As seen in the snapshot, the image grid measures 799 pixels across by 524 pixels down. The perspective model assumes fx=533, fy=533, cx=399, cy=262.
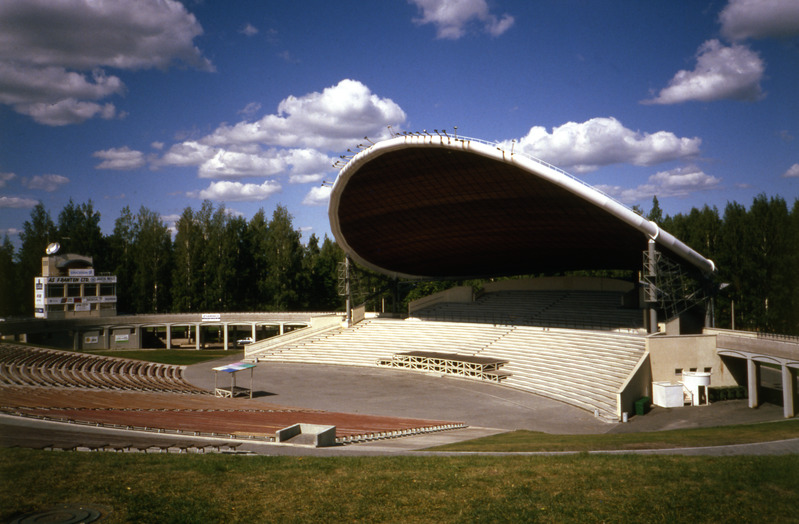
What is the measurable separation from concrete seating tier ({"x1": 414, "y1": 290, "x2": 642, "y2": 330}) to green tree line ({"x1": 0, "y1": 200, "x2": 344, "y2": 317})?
20.5 meters

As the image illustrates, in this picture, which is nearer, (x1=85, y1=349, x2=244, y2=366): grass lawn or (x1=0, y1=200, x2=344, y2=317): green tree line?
(x1=85, y1=349, x2=244, y2=366): grass lawn

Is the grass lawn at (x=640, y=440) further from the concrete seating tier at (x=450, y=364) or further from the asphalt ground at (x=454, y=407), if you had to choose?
the concrete seating tier at (x=450, y=364)

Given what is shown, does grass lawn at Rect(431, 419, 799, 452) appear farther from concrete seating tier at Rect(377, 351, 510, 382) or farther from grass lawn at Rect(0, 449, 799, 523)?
concrete seating tier at Rect(377, 351, 510, 382)

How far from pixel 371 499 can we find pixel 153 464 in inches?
195

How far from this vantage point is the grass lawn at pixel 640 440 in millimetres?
14258

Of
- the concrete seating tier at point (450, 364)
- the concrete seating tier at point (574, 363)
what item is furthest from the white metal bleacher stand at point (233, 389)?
the concrete seating tier at point (574, 363)

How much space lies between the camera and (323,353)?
45.6 metres

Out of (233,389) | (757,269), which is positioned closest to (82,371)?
(233,389)

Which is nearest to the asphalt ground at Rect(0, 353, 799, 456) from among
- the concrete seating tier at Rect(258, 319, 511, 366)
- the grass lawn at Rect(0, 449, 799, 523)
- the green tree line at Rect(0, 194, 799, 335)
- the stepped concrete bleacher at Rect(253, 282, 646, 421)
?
the stepped concrete bleacher at Rect(253, 282, 646, 421)

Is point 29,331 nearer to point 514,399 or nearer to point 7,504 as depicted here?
point 514,399

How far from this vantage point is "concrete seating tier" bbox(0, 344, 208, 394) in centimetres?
2853

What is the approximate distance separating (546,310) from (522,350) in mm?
11634

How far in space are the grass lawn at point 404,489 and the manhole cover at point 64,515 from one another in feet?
0.71

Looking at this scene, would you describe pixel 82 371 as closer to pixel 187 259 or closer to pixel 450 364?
pixel 450 364
